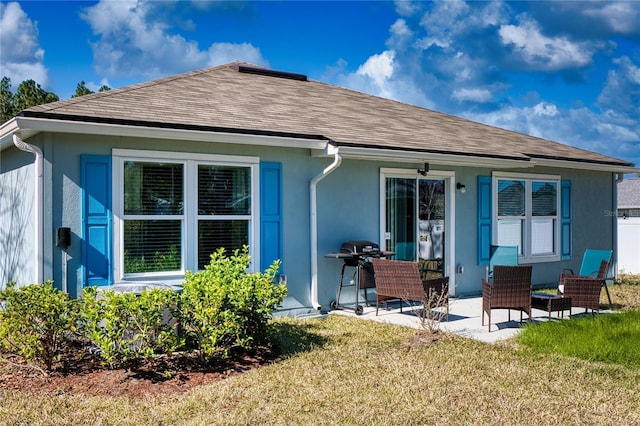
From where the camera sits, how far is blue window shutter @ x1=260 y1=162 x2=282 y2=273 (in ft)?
28.8

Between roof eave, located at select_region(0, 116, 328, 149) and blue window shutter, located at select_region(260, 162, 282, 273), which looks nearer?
roof eave, located at select_region(0, 116, 328, 149)

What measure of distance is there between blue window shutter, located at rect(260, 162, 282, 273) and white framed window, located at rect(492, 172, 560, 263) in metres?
5.22

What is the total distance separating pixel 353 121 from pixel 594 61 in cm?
2450

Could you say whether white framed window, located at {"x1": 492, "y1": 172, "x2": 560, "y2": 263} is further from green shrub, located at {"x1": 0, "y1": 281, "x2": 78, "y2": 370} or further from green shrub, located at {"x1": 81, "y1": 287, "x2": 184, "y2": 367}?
green shrub, located at {"x1": 0, "y1": 281, "x2": 78, "y2": 370}

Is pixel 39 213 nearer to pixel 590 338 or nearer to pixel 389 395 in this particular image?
pixel 389 395

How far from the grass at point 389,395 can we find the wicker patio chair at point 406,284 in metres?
1.30

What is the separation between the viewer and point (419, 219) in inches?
428

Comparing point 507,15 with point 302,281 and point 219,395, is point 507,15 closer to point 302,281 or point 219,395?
point 302,281

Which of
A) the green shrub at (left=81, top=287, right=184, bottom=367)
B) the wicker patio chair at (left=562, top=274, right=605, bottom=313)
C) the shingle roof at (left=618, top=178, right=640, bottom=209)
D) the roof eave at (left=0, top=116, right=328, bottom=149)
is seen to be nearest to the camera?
the green shrub at (left=81, top=287, right=184, bottom=367)

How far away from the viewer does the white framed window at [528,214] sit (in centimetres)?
1213

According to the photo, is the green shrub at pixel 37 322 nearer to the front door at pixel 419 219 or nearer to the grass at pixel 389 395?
the grass at pixel 389 395

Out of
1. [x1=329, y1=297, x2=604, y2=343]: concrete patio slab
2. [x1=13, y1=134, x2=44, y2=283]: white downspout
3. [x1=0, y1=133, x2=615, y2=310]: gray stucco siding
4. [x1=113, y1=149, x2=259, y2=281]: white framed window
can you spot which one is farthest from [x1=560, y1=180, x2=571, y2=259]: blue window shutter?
[x1=13, y1=134, x2=44, y2=283]: white downspout

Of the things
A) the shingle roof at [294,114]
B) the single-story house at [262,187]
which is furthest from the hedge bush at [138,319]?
the shingle roof at [294,114]

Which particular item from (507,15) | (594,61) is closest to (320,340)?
(507,15)
